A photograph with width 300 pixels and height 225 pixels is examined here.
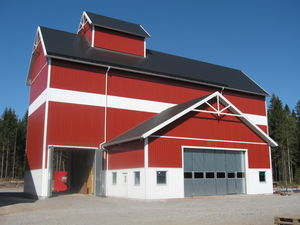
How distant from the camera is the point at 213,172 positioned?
2431cm

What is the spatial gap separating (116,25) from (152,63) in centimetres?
523

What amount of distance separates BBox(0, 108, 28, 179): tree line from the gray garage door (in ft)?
182

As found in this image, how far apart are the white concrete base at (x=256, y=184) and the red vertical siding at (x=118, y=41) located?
15.0 metres

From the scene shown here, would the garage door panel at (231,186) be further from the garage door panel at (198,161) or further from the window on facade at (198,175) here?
the garage door panel at (198,161)

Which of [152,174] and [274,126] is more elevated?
[274,126]

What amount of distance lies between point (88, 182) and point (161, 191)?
8.93 metres

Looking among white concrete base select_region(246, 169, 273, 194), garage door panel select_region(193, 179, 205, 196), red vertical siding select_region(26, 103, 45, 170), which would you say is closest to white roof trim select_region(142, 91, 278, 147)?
white concrete base select_region(246, 169, 273, 194)

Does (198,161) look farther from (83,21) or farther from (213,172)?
(83,21)

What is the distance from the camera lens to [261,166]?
88.8 feet

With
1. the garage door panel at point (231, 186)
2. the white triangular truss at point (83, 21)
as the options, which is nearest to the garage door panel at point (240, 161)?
the garage door panel at point (231, 186)

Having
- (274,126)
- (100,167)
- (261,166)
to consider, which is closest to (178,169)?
(100,167)

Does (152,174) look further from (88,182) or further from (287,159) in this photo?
(287,159)

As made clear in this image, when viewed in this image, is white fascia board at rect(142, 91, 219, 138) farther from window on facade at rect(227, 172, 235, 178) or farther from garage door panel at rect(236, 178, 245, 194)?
garage door panel at rect(236, 178, 245, 194)

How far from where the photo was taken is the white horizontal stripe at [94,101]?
82.8ft
